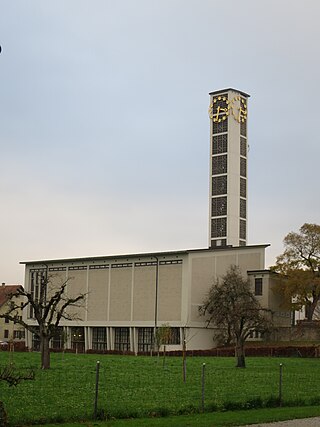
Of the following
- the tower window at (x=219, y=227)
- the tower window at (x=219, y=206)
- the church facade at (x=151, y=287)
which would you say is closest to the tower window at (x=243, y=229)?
the church facade at (x=151, y=287)

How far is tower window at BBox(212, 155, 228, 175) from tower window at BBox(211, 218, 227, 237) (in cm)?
670

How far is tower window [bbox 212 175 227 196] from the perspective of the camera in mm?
104812

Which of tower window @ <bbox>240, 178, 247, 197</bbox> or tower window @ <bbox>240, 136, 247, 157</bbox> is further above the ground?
tower window @ <bbox>240, 136, 247, 157</bbox>

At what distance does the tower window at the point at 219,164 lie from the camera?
105 m

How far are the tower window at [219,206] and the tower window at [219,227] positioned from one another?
89cm

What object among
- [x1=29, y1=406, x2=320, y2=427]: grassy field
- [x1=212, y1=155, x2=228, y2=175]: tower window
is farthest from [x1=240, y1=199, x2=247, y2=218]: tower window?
[x1=29, y1=406, x2=320, y2=427]: grassy field

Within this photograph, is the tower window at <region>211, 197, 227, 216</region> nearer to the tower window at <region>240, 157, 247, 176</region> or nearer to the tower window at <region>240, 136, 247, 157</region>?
the tower window at <region>240, 157, 247, 176</region>

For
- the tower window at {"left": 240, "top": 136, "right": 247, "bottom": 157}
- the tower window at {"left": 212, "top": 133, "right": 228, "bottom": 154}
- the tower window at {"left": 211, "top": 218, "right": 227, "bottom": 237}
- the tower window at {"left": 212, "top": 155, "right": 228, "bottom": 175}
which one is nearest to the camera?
the tower window at {"left": 211, "top": 218, "right": 227, "bottom": 237}

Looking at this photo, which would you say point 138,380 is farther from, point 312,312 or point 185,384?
point 312,312

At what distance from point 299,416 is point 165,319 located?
214 feet

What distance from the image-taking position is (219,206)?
105250 mm

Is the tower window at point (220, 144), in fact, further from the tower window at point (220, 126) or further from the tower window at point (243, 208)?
the tower window at point (243, 208)

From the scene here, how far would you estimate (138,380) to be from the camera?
104 ft

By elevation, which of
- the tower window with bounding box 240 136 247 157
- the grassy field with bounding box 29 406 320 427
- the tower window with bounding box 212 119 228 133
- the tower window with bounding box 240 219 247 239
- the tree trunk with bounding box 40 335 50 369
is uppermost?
the tower window with bounding box 212 119 228 133
